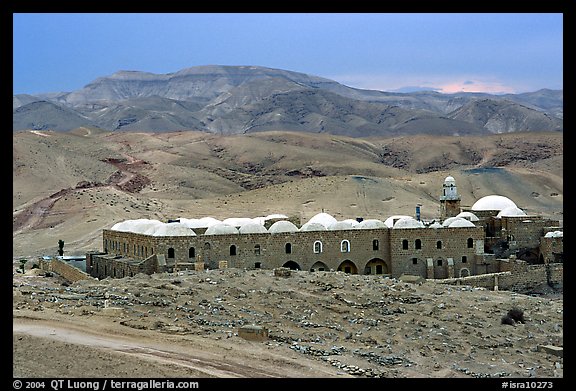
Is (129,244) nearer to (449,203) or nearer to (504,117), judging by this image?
(449,203)

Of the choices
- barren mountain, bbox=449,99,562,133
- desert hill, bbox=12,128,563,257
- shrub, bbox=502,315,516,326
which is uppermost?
barren mountain, bbox=449,99,562,133

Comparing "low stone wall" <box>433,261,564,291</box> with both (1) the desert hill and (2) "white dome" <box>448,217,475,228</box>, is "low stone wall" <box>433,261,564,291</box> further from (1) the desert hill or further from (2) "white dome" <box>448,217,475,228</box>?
(1) the desert hill

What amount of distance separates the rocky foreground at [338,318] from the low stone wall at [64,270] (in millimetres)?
8278

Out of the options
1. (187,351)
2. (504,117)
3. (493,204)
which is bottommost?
(187,351)

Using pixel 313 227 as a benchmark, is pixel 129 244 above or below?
below

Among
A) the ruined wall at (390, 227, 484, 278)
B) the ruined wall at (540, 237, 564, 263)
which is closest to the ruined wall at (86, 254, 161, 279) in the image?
the ruined wall at (390, 227, 484, 278)

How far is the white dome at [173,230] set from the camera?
112ft

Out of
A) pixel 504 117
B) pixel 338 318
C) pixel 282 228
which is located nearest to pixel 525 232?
pixel 282 228

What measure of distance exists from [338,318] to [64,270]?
18.2 meters

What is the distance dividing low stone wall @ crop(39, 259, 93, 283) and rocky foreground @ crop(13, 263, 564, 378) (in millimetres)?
8278

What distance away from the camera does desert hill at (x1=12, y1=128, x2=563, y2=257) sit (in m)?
63.6

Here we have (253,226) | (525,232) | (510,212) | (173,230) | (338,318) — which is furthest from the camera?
(510,212)

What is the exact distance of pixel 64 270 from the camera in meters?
36.0
